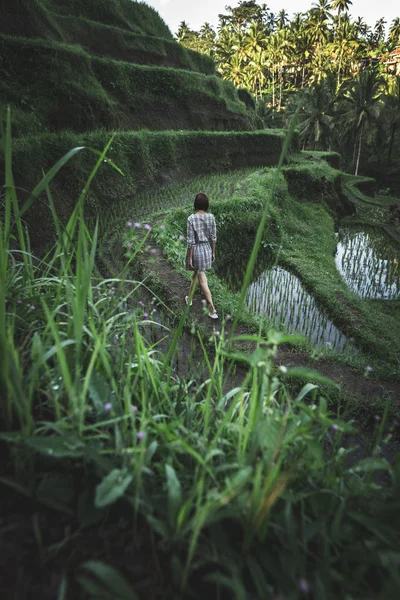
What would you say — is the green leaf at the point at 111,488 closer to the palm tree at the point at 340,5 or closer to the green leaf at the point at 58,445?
the green leaf at the point at 58,445

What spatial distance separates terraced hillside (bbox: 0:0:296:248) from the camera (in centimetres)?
687

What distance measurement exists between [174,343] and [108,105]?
10.7 metres

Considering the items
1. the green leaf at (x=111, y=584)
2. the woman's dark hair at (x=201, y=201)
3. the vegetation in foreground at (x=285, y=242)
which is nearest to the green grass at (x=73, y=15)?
the vegetation in foreground at (x=285, y=242)

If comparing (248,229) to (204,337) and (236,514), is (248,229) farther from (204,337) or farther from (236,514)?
(236,514)

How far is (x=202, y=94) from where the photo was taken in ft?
53.6

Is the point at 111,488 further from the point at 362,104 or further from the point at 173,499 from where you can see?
the point at 362,104

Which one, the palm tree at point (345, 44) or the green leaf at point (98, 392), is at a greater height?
the palm tree at point (345, 44)

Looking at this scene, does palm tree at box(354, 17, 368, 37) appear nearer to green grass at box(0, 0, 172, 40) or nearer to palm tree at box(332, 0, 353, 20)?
palm tree at box(332, 0, 353, 20)

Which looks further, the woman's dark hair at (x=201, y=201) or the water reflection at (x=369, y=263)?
the water reflection at (x=369, y=263)

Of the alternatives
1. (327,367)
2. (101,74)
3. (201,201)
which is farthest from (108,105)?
(327,367)

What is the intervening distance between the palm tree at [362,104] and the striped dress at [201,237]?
29.1 m

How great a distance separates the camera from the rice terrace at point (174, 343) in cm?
79

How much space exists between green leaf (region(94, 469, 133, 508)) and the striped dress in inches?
147

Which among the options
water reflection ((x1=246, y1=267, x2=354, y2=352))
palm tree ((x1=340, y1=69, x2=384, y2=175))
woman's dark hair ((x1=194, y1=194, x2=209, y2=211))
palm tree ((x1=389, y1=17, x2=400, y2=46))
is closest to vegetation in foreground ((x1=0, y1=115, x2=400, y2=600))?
woman's dark hair ((x1=194, y1=194, x2=209, y2=211))
